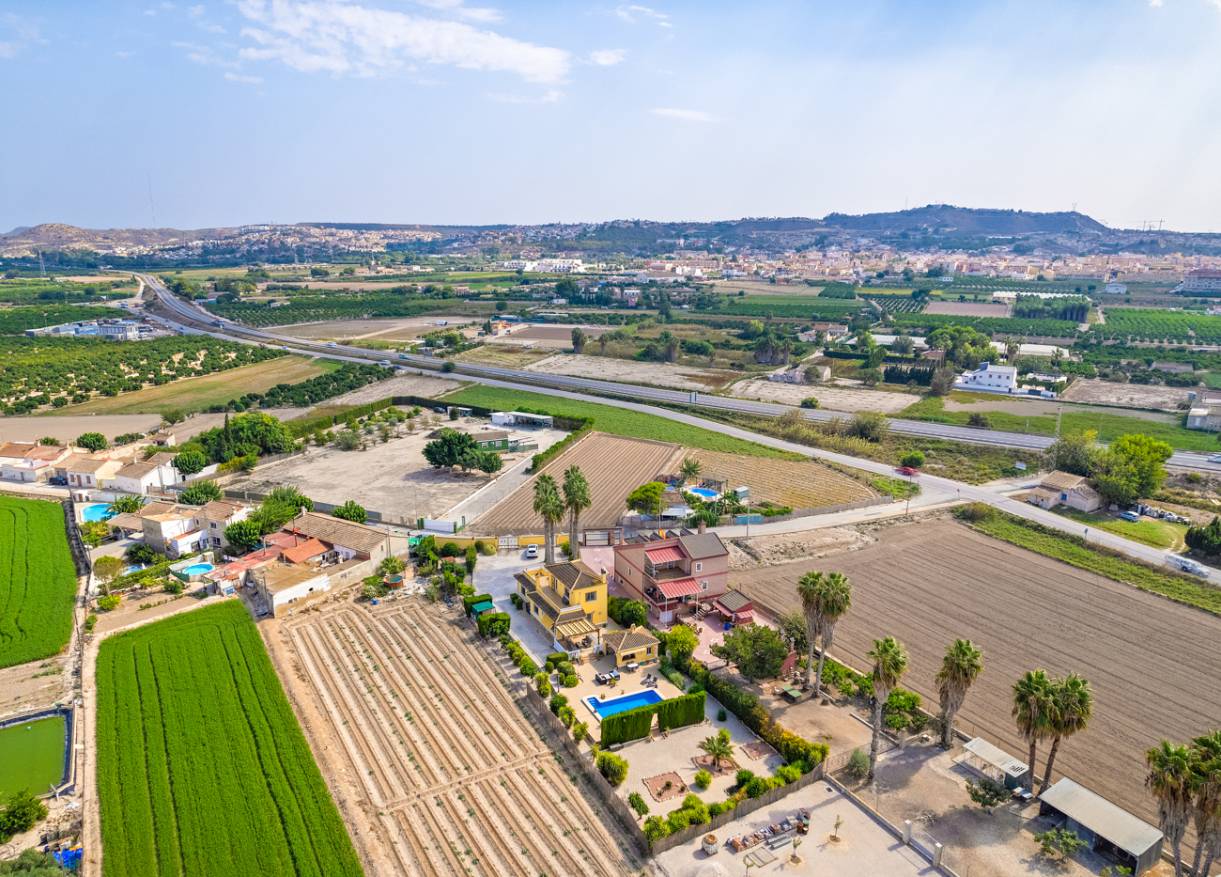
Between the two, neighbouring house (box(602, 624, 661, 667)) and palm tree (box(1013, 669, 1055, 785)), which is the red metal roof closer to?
neighbouring house (box(602, 624, 661, 667))

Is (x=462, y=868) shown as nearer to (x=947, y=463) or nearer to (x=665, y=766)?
(x=665, y=766)

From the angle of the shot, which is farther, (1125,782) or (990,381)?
(990,381)

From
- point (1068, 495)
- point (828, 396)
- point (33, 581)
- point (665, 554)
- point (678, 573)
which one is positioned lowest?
point (33, 581)

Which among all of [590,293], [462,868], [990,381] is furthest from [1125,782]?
[590,293]

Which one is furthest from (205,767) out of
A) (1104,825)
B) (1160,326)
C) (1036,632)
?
(1160,326)

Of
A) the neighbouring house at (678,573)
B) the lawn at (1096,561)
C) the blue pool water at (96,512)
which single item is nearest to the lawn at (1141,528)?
the lawn at (1096,561)

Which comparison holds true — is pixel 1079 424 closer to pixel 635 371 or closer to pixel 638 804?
pixel 635 371

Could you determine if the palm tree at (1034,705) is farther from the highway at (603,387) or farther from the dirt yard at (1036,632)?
the highway at (603,387)
